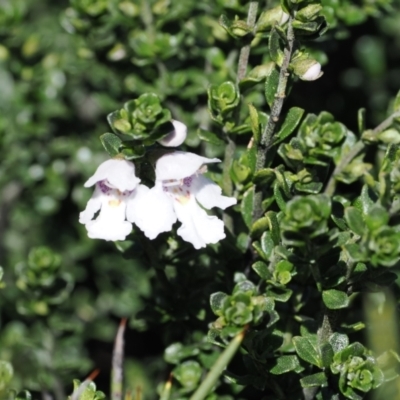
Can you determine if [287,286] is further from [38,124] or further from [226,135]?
[38,124]

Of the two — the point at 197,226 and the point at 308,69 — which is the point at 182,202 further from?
the point at 308,69

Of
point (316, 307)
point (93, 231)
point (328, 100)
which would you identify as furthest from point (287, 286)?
point (328, 100)

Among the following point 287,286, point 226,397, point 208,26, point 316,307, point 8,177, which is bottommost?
point 8,177

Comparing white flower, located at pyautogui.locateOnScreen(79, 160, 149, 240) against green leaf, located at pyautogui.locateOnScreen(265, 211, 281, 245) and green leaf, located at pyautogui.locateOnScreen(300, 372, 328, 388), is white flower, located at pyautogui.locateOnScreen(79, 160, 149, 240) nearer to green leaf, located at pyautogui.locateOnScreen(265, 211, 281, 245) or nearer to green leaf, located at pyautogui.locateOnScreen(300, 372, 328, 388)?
green leaf, located at pyautogui.locateOnScreen(265, 211, 281, 245)

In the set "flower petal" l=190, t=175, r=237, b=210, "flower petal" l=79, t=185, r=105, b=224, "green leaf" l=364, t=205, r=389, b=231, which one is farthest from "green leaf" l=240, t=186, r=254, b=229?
"green leaf" l=364, t=205, r=389, b=231

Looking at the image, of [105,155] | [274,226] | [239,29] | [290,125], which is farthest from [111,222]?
[105,155]

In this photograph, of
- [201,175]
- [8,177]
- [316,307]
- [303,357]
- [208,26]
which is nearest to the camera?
[303,357]

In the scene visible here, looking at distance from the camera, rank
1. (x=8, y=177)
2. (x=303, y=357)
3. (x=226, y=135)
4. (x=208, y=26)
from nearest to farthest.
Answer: (x=303, y=357) → (x=226, y=135) → (x=208, y=26) → (x=8, y=177)
